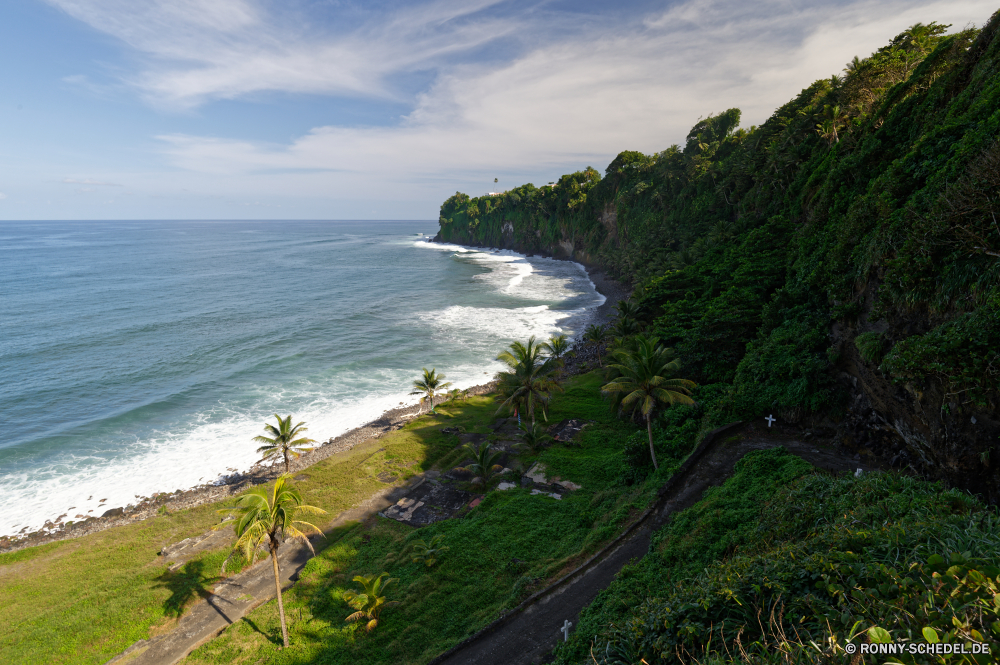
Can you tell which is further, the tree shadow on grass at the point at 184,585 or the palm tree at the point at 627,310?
the palm tree at the point at 627,310

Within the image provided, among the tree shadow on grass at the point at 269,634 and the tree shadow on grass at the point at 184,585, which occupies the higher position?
the tree shadow on grass at the point at 269,634

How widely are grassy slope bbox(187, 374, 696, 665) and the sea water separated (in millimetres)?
16992

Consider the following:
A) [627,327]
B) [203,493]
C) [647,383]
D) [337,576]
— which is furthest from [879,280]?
[203,493]

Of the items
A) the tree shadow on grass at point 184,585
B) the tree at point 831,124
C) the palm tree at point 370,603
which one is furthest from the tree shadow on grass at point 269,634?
the tree at point 831,124

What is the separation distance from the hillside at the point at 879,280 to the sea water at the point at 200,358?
90.3ft

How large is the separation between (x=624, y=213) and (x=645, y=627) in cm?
9935

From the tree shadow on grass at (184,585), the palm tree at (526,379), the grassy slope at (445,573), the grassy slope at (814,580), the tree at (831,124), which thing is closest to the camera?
the grassy slope at (814,580)

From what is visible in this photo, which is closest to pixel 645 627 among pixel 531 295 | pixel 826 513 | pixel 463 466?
pixel 826 513

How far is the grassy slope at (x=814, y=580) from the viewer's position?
5621mm

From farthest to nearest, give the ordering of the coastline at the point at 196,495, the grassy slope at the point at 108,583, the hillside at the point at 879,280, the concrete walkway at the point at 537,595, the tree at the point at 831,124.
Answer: the tree at the point at 831,124, the coastline at the point at 196,495, the grassy slope at the point at 108,583, the concrete walkway at the point at 537,595, the hillside at the point at 879,280

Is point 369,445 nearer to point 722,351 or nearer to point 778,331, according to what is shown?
point 722,351

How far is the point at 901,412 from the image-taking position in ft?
46.9

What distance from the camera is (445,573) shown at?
1900 centimetres

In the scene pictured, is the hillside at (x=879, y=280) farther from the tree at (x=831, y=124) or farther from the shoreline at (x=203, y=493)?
the shoreline at (x=203, y=493)
